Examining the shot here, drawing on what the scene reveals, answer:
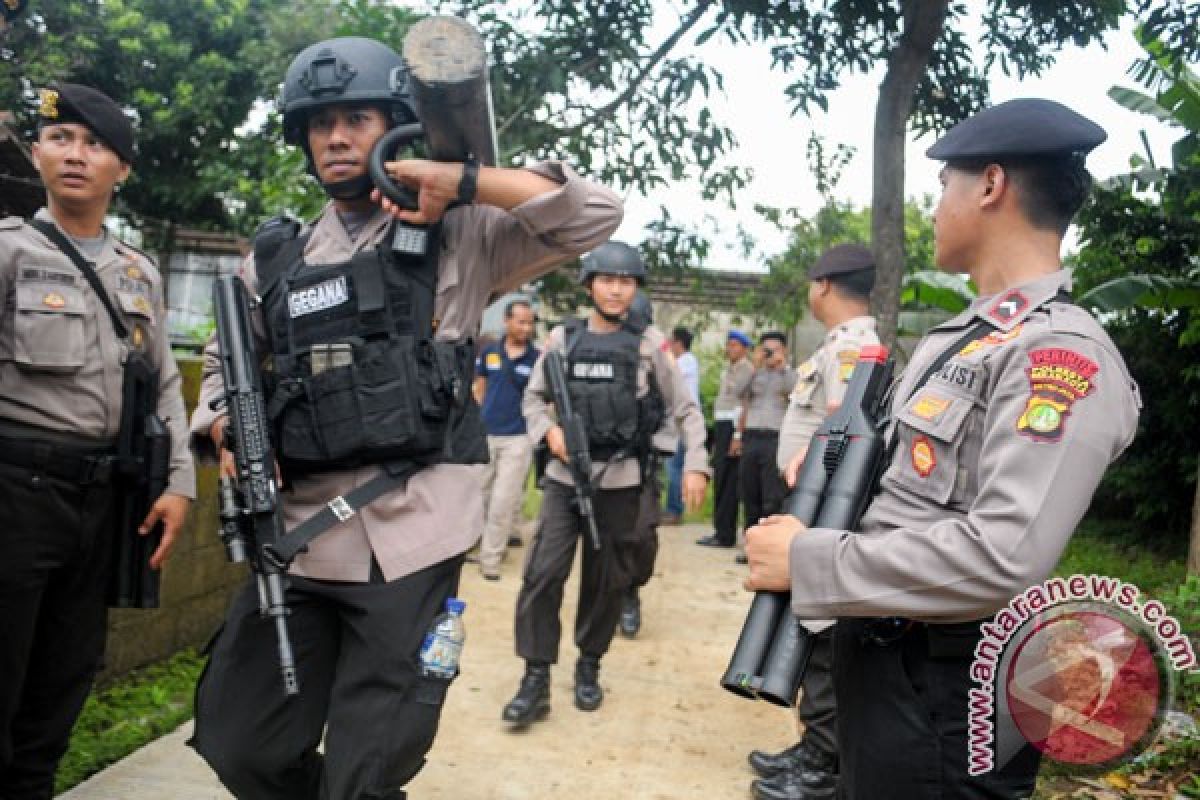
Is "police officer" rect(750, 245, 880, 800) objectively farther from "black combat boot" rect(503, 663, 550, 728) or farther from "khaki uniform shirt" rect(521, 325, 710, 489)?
"black combat boot" rect(503, 663, 550, 728)

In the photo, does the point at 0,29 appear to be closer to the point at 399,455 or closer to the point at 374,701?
the point at 399,455

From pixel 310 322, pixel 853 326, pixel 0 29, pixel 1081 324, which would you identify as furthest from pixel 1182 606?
pixel 0 29

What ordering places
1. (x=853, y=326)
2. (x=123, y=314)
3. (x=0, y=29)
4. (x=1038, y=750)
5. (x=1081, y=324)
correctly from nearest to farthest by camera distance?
(x=1081, y=324), (x=1038, y=750), (x=0, y=29), (x=123, y=314), (x=853, y=326)

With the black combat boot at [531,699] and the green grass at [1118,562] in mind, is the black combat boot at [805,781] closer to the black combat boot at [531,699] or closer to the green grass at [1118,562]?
the black combat boot at [531,699]

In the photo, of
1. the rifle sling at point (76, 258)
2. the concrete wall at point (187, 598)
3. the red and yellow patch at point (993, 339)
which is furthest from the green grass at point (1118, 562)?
the rifle sling at point (76, 258)

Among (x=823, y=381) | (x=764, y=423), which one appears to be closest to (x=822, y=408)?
(x=823, y=381)

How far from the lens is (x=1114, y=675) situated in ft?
7.30

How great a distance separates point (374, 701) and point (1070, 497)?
5.01ft

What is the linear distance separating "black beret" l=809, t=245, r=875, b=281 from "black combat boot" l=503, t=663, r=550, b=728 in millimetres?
2178

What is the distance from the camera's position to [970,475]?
1.77 metres

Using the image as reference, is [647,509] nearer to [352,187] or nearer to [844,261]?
[844,261]

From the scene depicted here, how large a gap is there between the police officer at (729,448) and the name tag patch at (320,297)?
7.36 metres

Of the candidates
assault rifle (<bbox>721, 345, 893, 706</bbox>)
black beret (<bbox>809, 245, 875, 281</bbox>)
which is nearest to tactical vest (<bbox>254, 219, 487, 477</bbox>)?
assault rifle (<bbox>721, 345, 893, 706</bbox>)

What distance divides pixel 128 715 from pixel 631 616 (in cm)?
295
